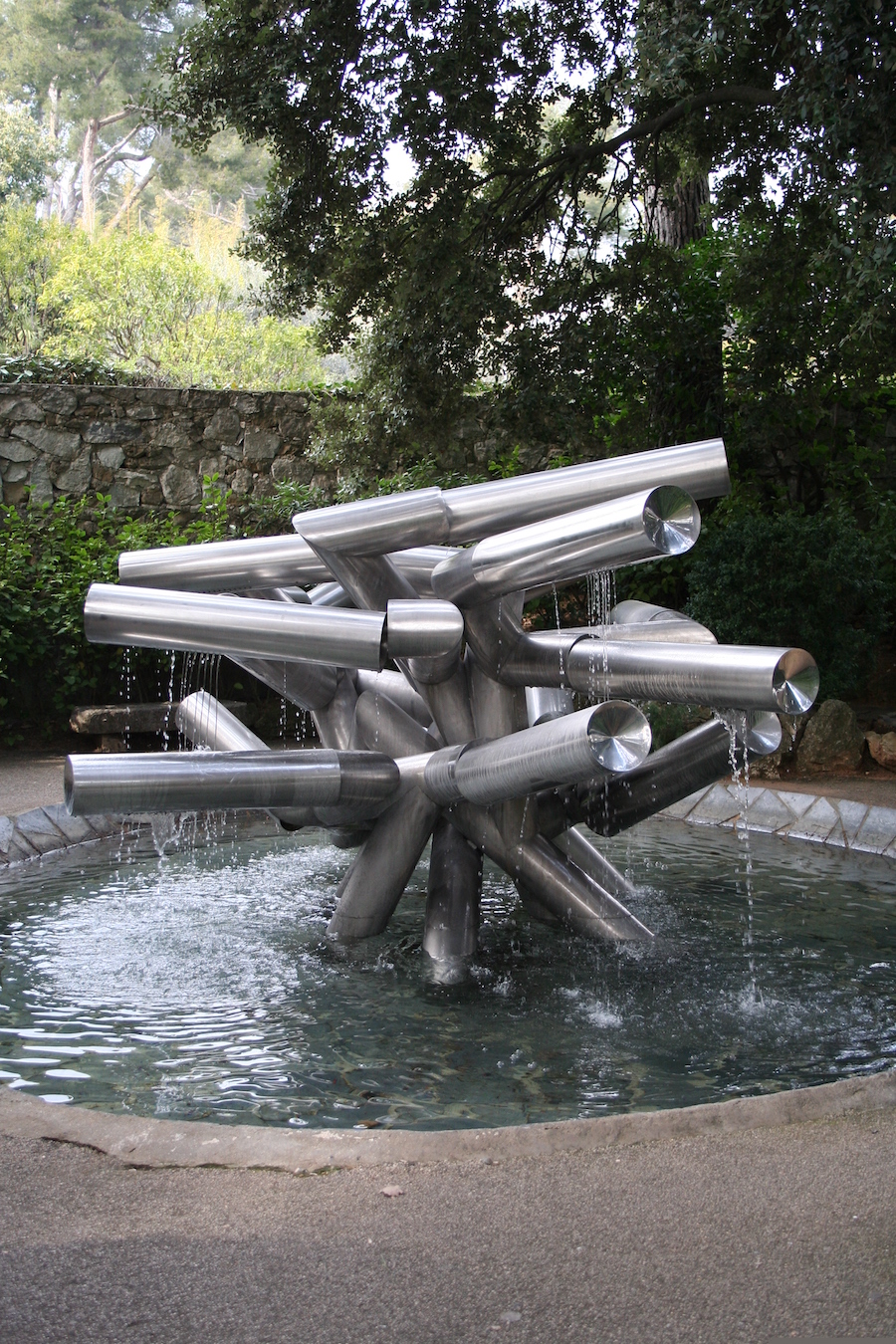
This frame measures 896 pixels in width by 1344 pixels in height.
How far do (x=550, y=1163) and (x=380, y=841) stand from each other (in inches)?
82.9

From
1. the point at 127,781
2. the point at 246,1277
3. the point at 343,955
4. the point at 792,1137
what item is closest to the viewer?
the point at 246,1277

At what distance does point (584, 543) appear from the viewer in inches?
144

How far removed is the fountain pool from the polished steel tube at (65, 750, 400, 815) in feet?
2.21

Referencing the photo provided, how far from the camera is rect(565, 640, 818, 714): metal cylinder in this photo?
11.2 feet

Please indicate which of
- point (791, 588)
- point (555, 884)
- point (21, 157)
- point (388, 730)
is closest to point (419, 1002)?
point (555, 884)

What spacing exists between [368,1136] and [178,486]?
30.1ft

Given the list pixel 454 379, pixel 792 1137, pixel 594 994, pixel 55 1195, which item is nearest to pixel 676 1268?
pixel 792 1137

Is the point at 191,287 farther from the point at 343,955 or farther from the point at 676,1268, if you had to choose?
the point at 676,1268

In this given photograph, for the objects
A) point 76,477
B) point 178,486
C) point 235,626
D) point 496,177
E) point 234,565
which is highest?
point 496,177

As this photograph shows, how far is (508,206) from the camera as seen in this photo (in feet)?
29.6

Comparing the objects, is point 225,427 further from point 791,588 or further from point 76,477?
point 791,588

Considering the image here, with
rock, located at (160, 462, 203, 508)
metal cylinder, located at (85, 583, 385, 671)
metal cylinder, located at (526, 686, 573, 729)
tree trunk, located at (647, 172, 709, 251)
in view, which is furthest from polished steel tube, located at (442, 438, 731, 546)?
tree trunk, located at (647, 172, 709, 251)

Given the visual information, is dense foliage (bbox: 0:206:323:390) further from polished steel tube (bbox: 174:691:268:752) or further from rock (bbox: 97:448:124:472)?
polished steel tube (bbox: 174:691:268:752)

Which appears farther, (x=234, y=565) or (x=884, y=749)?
(x=884, y=749)
